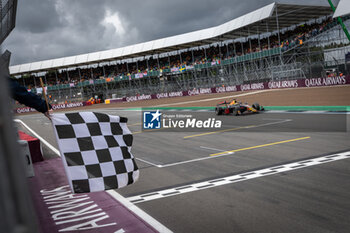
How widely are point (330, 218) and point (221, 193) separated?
202 cm

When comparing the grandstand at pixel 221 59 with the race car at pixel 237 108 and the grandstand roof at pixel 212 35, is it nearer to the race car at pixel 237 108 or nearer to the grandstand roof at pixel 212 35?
the grandstand roof at pixel 212 35

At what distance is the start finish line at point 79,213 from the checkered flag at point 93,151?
0.90 metres

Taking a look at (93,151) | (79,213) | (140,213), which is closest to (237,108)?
(140,213)

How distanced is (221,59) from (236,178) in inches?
1790

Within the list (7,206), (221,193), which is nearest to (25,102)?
(7,206)

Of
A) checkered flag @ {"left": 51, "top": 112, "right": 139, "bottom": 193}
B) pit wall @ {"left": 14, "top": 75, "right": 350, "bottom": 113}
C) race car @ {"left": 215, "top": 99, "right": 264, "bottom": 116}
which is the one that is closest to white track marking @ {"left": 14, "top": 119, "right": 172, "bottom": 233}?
checkered flag @ {"left": 51, "top": 112, "right": 139, "bottom": 193}

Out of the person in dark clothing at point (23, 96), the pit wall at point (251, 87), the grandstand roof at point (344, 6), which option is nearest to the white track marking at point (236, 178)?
the person in dark clothing at point (23, 96)

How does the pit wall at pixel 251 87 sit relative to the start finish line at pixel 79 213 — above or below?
above

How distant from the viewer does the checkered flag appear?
3939 millimetres

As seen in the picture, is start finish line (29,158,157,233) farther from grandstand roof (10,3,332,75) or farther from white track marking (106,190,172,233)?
grandstand roof (10,3,332,75)

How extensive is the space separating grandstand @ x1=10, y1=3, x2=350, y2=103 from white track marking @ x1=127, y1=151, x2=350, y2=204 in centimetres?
2549

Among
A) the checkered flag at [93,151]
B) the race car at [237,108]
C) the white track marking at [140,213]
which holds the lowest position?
the white track marking at [140,213]

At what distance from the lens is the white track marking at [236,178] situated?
20.4 feet

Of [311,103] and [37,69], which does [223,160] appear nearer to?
[311,103]
